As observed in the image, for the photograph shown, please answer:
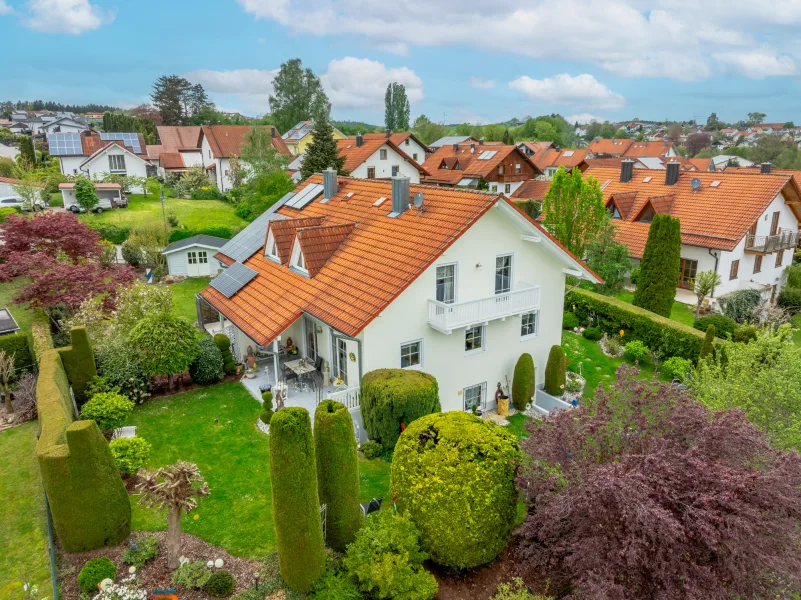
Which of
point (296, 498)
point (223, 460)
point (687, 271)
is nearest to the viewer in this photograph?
point (296, 498)

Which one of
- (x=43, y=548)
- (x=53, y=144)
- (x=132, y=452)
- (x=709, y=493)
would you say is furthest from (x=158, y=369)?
(x=53, y=144)

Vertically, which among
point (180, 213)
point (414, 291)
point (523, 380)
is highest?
point (414, 291)

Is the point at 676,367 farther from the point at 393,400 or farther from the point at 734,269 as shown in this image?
the point at 734,269

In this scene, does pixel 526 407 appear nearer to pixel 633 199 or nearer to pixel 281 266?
pixel 281 266

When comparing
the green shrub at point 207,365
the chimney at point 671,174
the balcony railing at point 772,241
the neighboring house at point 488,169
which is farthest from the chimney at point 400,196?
the neighboring house at point 488,169

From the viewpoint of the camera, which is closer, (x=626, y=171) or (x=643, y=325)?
(x=643, y=325)

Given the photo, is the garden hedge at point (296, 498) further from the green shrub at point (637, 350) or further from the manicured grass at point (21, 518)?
the green shrub at point (637, 350)

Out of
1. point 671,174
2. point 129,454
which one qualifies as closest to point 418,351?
point 129,454
